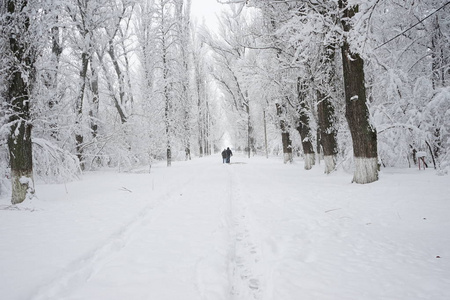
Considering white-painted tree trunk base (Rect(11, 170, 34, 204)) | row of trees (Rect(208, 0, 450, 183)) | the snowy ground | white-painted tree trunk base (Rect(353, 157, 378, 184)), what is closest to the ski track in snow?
the snowy ground

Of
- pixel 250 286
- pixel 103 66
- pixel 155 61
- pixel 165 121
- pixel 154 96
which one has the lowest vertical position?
pixel 250 286

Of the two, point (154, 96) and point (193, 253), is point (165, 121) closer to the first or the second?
point (154, 96)

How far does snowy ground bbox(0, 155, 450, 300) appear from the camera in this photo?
7.34 feet

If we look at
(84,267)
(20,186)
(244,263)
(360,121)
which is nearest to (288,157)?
(360,121)

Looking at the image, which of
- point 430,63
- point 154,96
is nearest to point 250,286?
point 430,63

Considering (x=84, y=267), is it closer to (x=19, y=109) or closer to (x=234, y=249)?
(x=234, y=249)

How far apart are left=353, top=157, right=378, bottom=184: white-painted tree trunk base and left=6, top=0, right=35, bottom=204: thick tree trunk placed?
9.11 metres

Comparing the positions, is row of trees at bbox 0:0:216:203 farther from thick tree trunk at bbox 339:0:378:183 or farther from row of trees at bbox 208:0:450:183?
thick tree trunk at bbox 339:0:378:183

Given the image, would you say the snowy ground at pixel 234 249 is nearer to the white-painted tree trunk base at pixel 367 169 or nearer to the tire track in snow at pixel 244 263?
the tire track in snow at pixel 244 263

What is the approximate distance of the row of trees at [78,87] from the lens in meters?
6.07

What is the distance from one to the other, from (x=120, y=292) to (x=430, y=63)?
1349cm

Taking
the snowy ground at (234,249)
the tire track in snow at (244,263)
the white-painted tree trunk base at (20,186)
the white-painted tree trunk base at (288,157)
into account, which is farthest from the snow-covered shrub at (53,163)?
the white-painted tree trunk base at (288,157)

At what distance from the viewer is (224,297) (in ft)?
6.95

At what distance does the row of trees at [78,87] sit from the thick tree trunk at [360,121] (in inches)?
329
